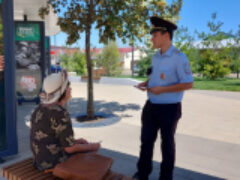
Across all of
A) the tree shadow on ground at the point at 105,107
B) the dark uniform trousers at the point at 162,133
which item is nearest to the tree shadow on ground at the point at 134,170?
the dark uniform trousers at the point at 162,133

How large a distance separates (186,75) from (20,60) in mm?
6920

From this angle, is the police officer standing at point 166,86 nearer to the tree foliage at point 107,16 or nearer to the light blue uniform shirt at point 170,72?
the light blue uniform shirt at point 170,72

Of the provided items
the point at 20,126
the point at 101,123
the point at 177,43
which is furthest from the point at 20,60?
the point at 177,43

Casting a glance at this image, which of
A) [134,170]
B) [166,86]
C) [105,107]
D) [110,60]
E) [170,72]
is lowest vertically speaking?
[134,170]

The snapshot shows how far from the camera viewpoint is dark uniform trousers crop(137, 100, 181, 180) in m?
2.65

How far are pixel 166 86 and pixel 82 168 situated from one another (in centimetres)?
115

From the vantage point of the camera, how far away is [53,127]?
6.79 feet

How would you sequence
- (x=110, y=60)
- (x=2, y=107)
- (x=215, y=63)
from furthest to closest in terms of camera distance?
(x=110, y=60), (x=215, y=63), (x=2, y=107)

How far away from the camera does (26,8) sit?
8609 millimetres

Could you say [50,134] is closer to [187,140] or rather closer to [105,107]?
[187,140]

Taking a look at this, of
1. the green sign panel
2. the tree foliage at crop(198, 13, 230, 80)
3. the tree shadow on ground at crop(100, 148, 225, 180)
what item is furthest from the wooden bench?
the tree foliage at crop(198, 13, 230, 80)

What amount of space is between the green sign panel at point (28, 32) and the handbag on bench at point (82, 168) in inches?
267

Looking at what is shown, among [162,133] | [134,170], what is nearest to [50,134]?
[162,133]

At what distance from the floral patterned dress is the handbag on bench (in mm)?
100
